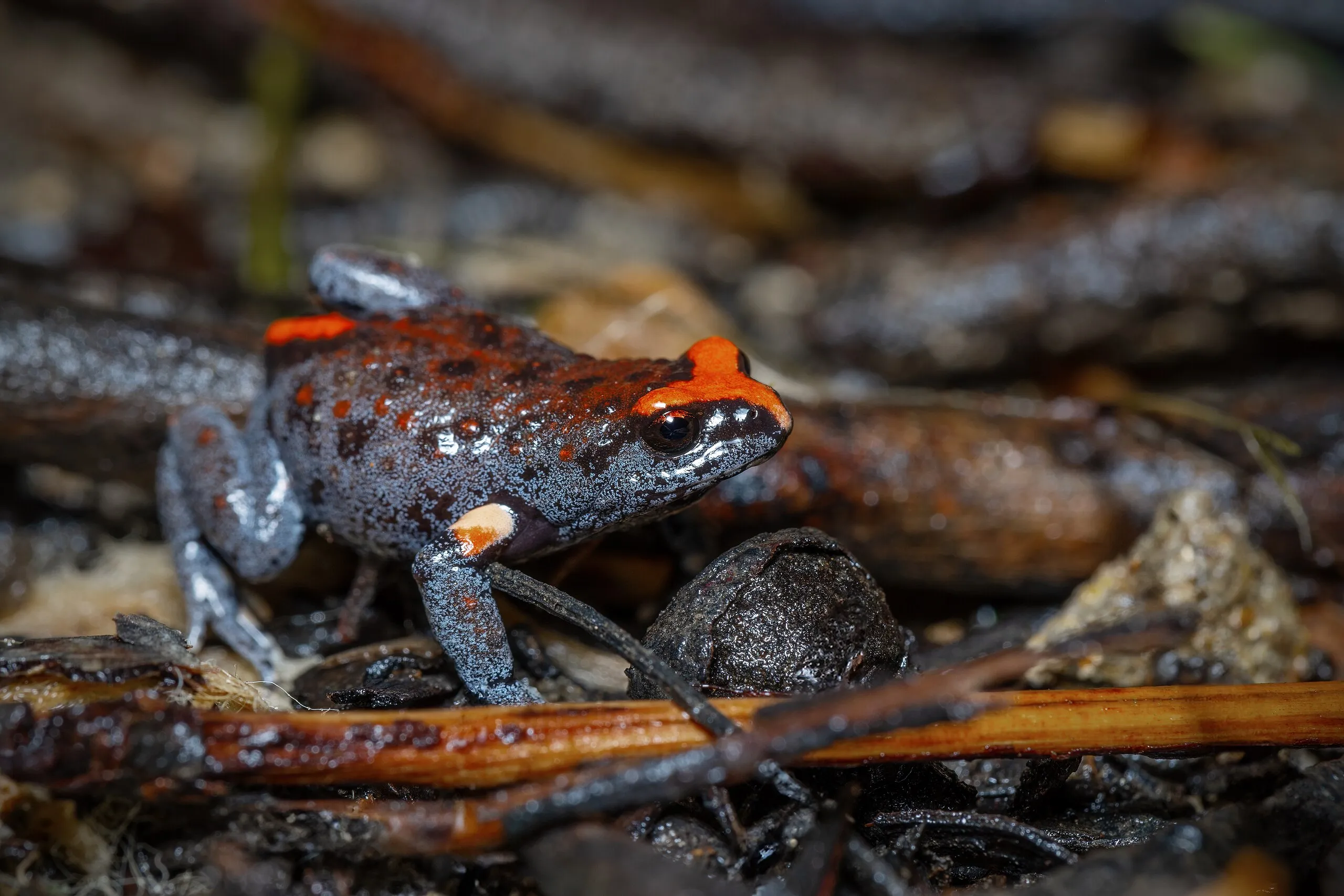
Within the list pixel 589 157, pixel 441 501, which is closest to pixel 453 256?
pixel 589 157

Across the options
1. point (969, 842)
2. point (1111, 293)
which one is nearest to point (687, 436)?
point (969, 842)

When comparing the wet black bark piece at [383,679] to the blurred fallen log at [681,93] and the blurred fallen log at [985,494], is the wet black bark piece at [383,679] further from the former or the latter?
the blurred fallen log at [681,93]

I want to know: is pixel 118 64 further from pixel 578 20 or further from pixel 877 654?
pixel 877 654

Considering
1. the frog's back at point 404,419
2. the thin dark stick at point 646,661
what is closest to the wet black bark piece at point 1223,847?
the thin dark stick at point 646,661

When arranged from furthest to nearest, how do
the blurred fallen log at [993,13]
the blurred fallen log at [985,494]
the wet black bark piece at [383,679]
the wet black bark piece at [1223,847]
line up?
the blurred fallen log at [993,13]
the blurred fallen log at [985,494]
the wet black bark piece at [383,679]
the wet black bark piece at [1223,847]

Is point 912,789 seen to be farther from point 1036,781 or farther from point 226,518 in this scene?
point 226,518
